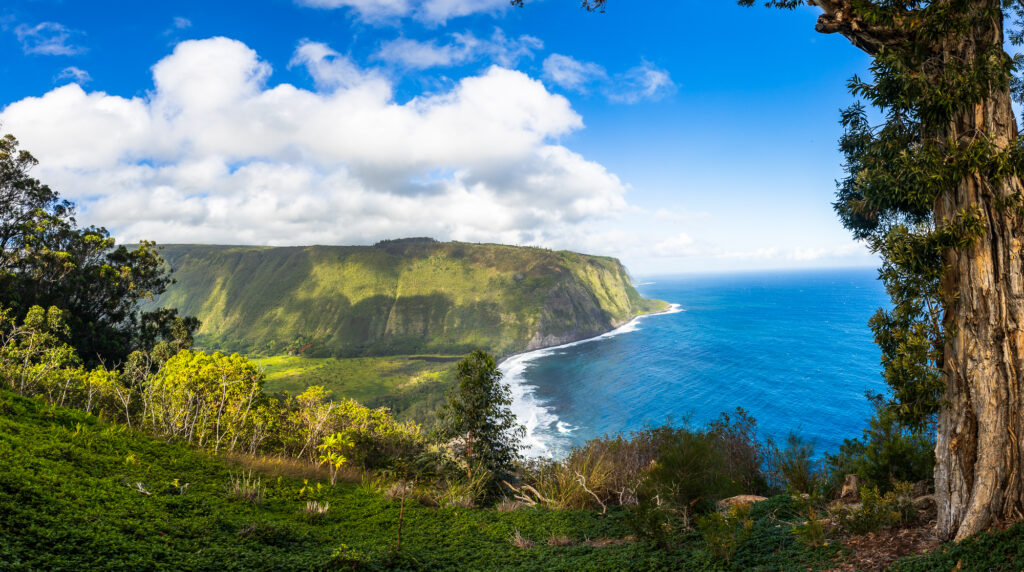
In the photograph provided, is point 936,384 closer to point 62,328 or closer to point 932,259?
point 932,259

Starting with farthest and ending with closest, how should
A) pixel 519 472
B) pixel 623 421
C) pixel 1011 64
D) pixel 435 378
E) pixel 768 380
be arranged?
pixel 435 378 < pixel 768 380 < pixel 623 421 < pixel 519 472 < pixel 1011 64

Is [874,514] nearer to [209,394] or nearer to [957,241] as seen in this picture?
[957,241]

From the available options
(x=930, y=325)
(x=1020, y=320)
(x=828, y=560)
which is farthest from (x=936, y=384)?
(x=828, y=560)

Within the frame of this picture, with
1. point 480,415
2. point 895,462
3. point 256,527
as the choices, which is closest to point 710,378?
point 480,415

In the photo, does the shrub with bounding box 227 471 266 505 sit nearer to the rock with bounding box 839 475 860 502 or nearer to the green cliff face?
the rock with bounding box 839 475 860 502

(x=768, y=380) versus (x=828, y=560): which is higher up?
(x=828, y=560)
